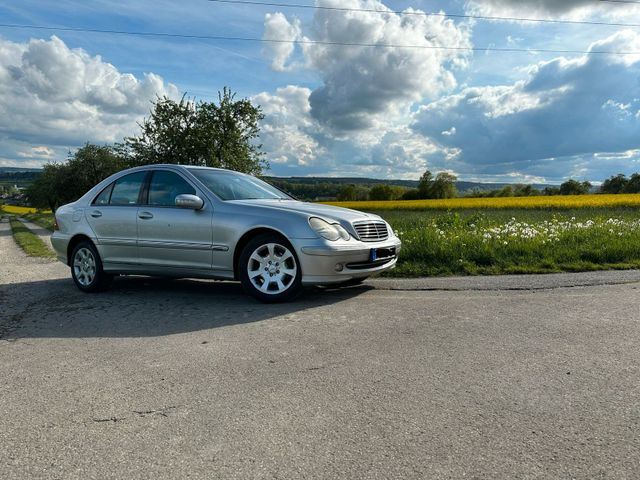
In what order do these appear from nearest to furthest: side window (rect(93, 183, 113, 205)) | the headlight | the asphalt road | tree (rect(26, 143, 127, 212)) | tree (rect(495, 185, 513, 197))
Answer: the asphalt road
the headlight
side window (rect(93, 183, 113, 205))
tree (rect(26, 143, 127, 212))
tree (rect(495, 185, 513, 197))

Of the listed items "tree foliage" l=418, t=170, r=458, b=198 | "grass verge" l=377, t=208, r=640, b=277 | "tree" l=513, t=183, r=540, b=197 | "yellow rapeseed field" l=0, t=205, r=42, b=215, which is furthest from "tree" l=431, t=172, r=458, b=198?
"yellow rapeseed field" l=0, t=205, r=42, b=215

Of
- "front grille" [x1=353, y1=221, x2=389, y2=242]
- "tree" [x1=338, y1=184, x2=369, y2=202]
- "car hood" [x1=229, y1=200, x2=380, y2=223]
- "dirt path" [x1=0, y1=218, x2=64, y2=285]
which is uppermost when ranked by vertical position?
"tree" [x1=338, y1=184, x2=369, y2=202]

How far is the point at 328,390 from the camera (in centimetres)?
327

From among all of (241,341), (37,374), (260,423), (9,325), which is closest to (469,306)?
(241,341)

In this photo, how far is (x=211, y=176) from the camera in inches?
274

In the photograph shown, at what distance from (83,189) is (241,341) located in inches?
2153

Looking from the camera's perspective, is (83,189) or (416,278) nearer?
(416,278)

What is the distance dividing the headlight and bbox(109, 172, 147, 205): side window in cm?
265

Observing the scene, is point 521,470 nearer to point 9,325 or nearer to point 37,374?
point 37,374

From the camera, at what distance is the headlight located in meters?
5.87

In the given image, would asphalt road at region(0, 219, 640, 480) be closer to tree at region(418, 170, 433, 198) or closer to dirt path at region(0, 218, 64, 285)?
dirt path at region(0, 218, 64, 285)

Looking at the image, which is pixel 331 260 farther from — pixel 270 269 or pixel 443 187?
pixel 443 187

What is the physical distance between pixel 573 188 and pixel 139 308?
85.8 metres

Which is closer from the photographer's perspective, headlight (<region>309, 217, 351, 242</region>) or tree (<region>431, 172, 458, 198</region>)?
headlight (<region>309, 217, 351, 242</region>)
